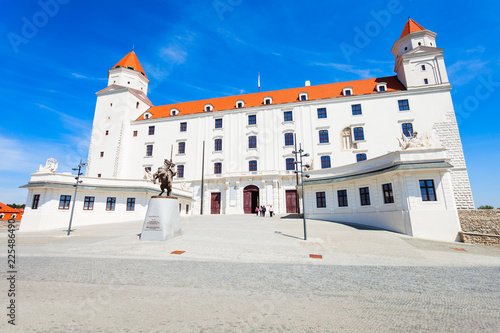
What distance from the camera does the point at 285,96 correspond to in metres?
39.3

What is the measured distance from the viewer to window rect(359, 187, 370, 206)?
19577 millimetres

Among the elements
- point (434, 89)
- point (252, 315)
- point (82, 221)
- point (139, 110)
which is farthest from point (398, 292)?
point (139, 110)

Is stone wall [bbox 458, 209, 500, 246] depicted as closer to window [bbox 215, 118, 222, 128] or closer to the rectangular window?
window [bbox 215, 118, 222, 128]

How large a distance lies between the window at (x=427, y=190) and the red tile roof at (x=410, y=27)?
93.0 ft

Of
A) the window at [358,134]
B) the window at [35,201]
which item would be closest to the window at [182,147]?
the window at [35,201]

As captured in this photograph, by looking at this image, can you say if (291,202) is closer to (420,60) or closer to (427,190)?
(427,190)

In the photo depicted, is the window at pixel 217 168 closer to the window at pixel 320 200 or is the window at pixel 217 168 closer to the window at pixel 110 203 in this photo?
the window at pixel 110 203

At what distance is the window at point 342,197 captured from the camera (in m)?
21.1

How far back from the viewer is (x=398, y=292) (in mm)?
5480

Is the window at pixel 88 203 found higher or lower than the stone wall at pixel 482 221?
higher

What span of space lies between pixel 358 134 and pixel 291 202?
13.2m

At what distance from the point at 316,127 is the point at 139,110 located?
103 feet

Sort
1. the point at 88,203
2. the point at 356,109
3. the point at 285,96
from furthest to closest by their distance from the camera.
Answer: the point at 285,96, the point at 356,109, the point at 88,203

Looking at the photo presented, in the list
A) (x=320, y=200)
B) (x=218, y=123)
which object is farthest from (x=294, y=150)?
(x=218, y=123)
